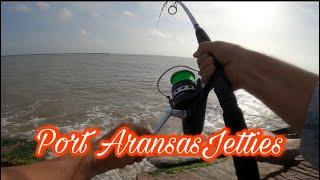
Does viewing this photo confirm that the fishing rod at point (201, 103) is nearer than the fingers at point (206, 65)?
Yes

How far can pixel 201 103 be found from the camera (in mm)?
2795

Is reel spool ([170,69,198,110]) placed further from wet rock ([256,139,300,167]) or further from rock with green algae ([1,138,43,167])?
rock with green algae ([1,138,43,167])

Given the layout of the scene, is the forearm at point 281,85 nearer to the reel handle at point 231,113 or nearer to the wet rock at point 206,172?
the reel handle at point 231,113

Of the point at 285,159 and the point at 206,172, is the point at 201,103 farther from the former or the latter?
the point at 285,159

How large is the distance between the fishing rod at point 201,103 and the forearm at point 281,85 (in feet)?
0.68

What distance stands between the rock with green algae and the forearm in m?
8.34

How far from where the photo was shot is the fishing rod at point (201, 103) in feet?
7.51

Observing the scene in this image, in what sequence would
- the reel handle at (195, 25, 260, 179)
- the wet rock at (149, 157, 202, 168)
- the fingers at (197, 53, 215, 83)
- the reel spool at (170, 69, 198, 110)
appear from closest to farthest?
the reel handle at (195, 25, 260, 179) < the fingers at (197, 53, 215, 83) < the reel spool at (170, 69, 198, 110) < the wet rock at (149, 157, 202, 168)

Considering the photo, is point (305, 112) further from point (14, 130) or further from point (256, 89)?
point (14, 130)

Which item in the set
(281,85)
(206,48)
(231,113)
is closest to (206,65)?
(206,48)

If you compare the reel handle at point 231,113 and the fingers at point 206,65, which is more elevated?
the fingers at point 206,65

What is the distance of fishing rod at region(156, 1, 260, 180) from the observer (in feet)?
7.51

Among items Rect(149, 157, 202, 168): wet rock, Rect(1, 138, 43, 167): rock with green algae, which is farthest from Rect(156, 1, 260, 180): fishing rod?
Rect(1, 138, 43, 167): rock with green algae

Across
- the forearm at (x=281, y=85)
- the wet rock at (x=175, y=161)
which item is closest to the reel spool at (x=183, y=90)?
the forearm at (x=281, y=85)
